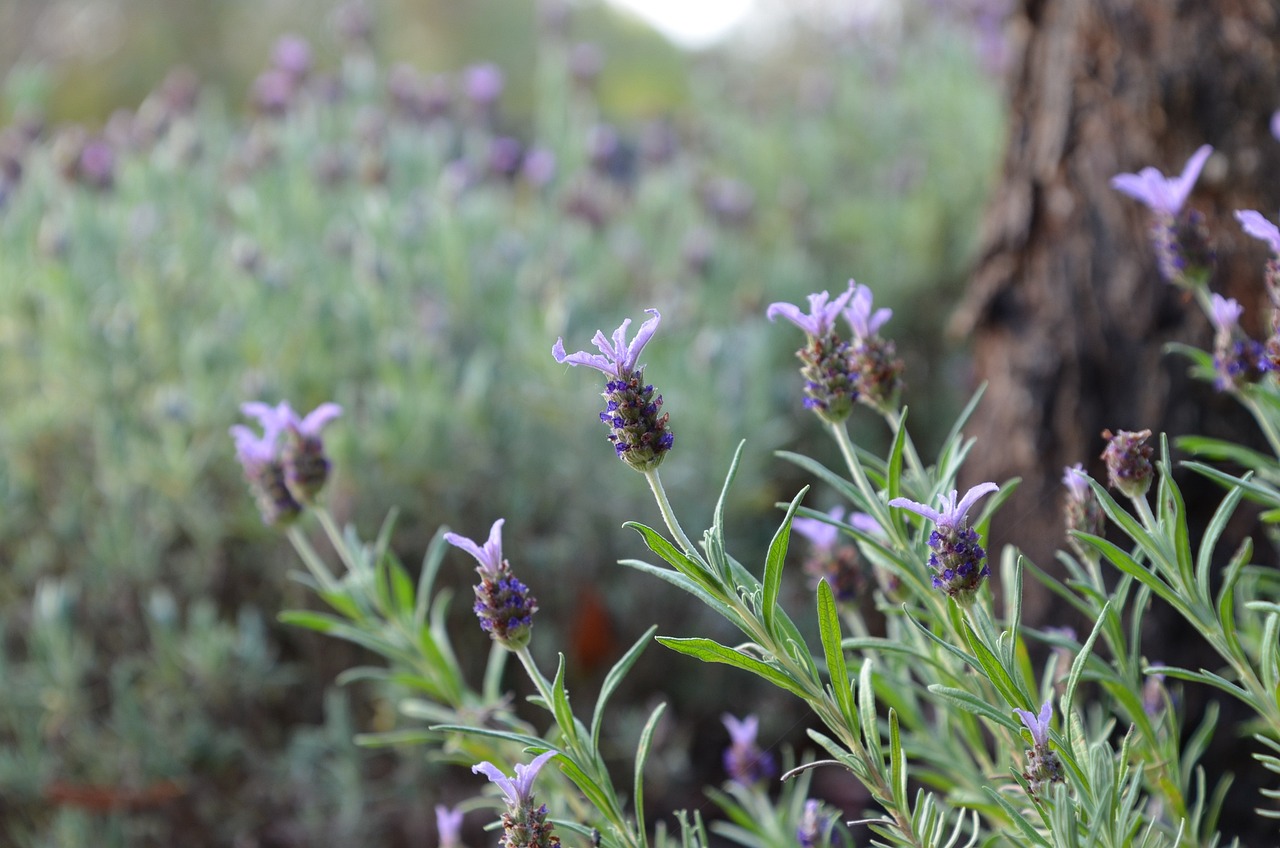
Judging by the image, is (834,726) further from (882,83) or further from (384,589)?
(882,83)

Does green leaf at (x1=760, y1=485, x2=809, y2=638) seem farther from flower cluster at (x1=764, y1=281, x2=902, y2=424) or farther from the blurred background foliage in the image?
the blurred background foliage

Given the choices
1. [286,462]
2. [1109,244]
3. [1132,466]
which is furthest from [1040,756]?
[1109,244]

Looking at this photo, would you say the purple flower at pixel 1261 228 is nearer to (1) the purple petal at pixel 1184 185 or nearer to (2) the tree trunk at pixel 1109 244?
(1) the purple petal at pixel 1184 185

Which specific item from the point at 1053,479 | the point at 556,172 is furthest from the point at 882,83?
the point at 1053,479

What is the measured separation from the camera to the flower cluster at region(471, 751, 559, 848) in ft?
2.98

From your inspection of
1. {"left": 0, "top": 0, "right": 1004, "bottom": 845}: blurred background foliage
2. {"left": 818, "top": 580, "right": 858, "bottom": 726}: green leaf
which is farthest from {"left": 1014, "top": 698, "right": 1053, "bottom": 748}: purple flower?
{"left": 0, "top": 0, "right": 1004, "bottom": 845}: blurred background foliage

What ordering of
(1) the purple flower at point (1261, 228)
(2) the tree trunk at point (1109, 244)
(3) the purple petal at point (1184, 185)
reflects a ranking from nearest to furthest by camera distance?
A: (1) the purple flower at point (1261, 228) → (3) the purple petal at point (1184, 185) → (2) the tree trunk at point (1109, 244)

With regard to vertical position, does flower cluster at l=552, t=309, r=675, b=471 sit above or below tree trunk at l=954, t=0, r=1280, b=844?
above

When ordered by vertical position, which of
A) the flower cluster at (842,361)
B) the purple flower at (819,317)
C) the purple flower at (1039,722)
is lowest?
the purple flower at (1039,722)

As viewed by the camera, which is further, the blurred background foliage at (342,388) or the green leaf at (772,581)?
the blurred background foliage at (342,388)

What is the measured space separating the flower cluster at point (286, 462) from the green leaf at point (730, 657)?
622 mm

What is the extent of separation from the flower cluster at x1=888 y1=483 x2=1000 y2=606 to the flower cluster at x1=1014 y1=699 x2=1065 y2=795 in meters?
0.10

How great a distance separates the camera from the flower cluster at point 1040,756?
88 cm

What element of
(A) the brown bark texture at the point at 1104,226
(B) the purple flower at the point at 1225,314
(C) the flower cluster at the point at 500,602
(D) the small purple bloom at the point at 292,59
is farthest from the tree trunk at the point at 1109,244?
(D) the small purple bloom at the point at 292,59
